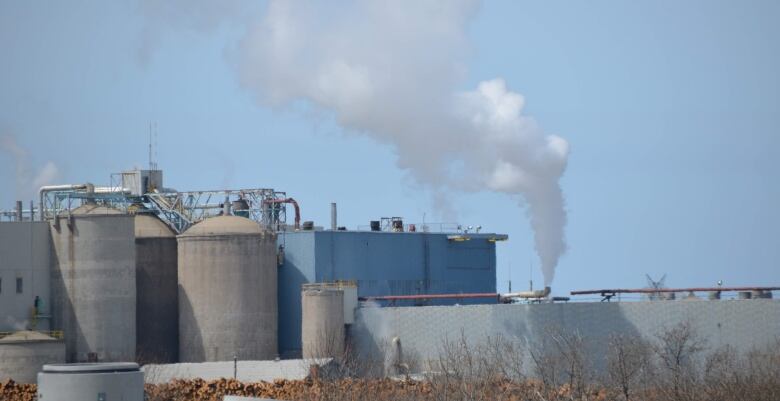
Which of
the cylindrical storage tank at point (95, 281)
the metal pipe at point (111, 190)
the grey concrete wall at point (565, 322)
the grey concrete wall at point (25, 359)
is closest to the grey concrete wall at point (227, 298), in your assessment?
the cylindrical storage tank at point (95, 281)

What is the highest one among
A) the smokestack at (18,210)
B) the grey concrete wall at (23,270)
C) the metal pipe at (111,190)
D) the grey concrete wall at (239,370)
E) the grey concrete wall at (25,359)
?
the metal pipe at (111,190)

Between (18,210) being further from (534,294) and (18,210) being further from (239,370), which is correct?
(534,294)

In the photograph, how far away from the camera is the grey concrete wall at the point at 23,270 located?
83938mm

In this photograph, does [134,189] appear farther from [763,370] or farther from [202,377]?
[763,370]

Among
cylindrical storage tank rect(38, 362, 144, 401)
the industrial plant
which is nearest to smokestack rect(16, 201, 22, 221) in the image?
the industrial plant

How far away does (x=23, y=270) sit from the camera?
281 feet

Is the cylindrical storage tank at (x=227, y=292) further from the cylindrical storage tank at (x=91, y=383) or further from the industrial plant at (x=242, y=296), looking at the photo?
the cylindrical storage tank at (x=91, y=383)

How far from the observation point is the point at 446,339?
273 feet

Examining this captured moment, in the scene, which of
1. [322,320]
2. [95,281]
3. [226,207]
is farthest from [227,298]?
[95,281]

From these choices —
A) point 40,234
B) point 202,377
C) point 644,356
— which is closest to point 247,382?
point 202,377

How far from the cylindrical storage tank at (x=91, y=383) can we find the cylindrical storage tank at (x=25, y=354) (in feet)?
71.7

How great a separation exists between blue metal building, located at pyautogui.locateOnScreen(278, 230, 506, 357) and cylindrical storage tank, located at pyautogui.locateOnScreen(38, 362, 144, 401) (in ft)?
111

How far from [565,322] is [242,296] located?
1972 cm

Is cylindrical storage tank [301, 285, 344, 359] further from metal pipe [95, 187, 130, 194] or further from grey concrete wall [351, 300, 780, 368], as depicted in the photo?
metal pipe [95, 187, 130, 194]
